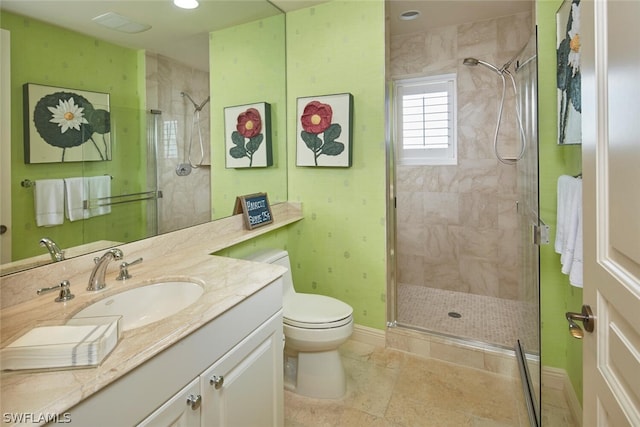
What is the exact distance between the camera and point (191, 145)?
1.82 meters

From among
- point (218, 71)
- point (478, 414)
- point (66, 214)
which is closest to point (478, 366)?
point (478, 414)

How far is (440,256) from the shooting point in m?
3.24

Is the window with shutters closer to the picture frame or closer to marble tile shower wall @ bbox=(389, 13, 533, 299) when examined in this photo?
marble tile shower wall @ bbox=(389, 13, 533, 299)

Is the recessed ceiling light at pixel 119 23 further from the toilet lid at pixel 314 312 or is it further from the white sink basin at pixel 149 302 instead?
the toilet lid at pixel 314 312

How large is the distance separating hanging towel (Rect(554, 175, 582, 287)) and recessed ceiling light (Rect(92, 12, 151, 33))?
2.02 meters

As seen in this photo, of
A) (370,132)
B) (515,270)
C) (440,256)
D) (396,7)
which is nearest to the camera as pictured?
(370,132)

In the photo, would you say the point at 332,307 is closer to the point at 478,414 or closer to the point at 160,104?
the point at 478,414

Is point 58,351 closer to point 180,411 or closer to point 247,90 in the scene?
point 180,411

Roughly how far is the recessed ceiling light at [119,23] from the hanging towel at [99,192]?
626 mm

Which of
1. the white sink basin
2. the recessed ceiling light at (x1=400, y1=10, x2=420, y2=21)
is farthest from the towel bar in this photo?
the recessed ceiling light at (x1=400, y1=10, x2=420, y2=21)

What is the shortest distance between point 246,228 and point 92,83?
1104 millimetres

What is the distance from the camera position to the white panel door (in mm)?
594

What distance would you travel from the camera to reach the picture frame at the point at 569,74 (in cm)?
135

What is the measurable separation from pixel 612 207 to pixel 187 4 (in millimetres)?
2038
